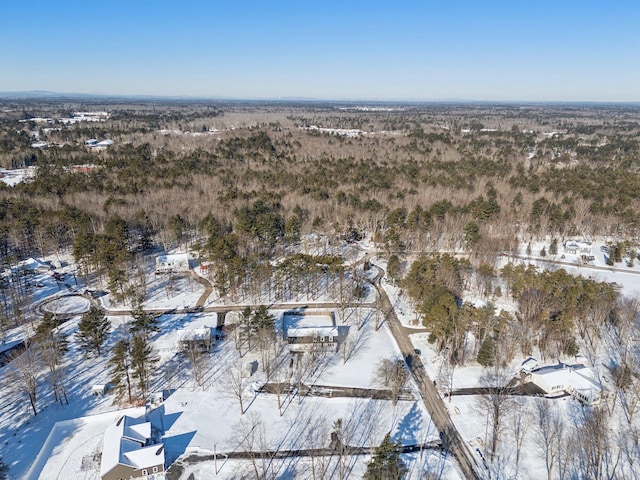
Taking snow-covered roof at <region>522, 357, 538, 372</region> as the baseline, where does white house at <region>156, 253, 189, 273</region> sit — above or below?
above

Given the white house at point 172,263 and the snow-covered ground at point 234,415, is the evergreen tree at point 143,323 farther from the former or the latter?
the white house at point 172,263

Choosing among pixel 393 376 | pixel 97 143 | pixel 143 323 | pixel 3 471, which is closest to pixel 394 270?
pixel 393 376

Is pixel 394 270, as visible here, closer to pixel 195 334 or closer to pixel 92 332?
pixel 195 334

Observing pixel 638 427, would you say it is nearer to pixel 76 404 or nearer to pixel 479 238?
pixel 479 238

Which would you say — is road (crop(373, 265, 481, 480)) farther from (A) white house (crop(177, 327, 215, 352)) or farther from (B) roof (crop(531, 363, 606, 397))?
(A) white house (crop(177, 327, 215, 352))

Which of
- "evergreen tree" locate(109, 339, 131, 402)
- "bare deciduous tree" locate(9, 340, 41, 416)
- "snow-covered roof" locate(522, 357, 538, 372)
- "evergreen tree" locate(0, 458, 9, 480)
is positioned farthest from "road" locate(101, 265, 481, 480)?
"evergreen tree" locate(0, 458, 9, 480)

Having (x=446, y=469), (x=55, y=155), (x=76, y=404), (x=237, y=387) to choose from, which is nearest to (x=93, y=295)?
(x=76, y=404)
